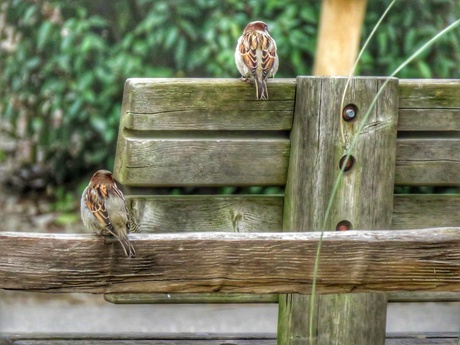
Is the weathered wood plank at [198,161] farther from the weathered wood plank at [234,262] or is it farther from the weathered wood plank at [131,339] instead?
the weathered wood plank at [131,339]

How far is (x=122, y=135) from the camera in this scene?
2785mm

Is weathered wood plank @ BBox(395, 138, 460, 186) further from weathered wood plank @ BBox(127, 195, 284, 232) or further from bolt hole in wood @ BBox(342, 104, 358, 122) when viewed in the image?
weathered wood plank @ BBox(127, 195, 284, 232)

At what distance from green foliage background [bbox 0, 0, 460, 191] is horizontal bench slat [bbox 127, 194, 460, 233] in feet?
14.2

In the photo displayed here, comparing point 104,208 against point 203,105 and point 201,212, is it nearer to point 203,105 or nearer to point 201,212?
point 201,212

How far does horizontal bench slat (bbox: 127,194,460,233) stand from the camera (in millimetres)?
2881

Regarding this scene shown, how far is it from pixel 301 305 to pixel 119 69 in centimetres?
484

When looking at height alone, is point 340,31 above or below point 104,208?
above

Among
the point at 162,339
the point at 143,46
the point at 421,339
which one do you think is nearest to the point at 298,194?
the point at 162,339

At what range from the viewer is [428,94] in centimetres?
296

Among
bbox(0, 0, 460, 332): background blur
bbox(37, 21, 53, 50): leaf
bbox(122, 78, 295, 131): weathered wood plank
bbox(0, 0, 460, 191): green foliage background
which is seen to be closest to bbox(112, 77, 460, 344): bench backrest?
bbox(122, 78, 295, 131): weathered wood plank

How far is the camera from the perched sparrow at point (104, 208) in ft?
9.12

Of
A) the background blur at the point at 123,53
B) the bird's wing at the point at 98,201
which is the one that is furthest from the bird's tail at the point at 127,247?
the background blur at the point at 123,53

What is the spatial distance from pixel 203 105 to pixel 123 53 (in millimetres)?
4813

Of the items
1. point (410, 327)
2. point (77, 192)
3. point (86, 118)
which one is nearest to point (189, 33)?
point (86, 118)
